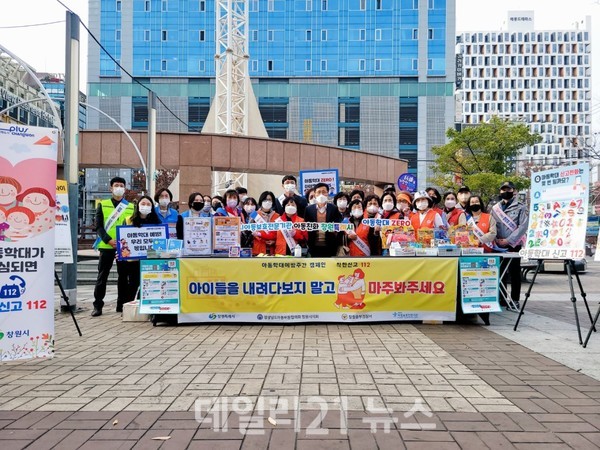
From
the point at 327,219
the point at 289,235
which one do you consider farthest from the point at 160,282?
the point at 327,219

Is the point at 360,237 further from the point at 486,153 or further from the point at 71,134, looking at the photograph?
the point at 486,153

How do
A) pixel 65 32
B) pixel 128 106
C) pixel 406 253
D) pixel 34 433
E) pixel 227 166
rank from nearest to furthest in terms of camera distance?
pixel 34 433
pixel 406 253
pixel 65 32
pixel 227 166
pixel 128 106

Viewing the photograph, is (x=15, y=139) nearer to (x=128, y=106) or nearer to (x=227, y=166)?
(x=227, y=166)

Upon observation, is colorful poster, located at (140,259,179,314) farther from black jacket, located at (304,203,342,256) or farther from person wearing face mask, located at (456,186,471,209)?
person wearing face mask, located at (456,186,471,209)

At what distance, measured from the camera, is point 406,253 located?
296 inches

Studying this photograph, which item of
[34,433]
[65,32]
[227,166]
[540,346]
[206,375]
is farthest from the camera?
[227,166]

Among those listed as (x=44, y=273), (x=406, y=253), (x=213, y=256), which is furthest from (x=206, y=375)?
(x=406, y=253)

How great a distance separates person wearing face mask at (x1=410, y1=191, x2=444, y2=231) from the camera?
8.19 meters

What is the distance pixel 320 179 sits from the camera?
1163 cm

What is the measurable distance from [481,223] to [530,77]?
123 meters

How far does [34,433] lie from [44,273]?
2179 millimetres

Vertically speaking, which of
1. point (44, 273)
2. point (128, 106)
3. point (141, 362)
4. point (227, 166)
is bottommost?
point (141, 362)

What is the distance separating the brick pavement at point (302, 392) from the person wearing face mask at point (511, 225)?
8.82 feet

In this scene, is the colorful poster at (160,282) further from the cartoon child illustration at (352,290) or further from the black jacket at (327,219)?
the cartoon child illustration at (352,290)
